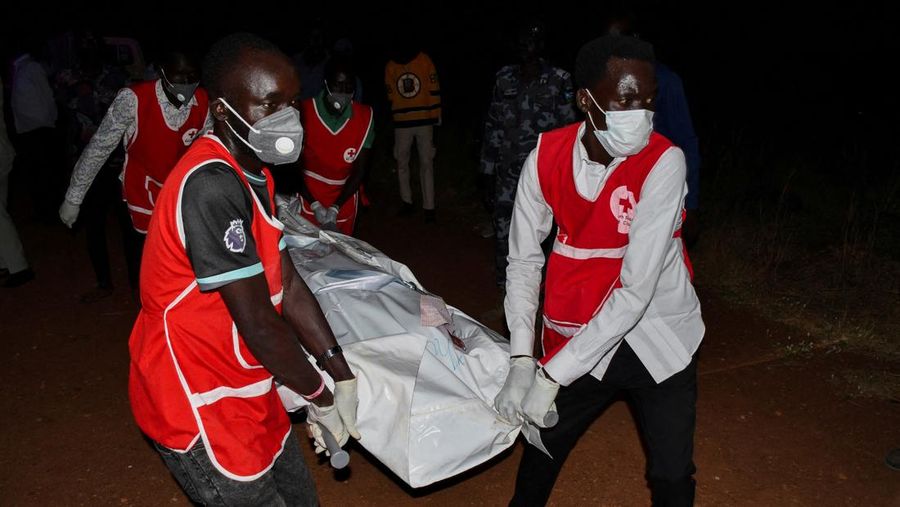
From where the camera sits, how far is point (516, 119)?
562 centimetres

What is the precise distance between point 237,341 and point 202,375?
128 millimetres

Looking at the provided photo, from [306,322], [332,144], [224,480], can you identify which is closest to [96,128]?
[332,144]

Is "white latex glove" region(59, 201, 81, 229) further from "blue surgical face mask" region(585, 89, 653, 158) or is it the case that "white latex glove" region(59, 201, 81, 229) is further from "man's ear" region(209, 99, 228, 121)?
"blue surgical face mask" region(585, 89, 653, 158)

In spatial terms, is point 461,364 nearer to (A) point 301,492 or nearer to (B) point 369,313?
(B) point 369,313

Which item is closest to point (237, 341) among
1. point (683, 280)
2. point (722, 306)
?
point (683, 280)

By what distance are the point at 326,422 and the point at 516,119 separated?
3.68 m

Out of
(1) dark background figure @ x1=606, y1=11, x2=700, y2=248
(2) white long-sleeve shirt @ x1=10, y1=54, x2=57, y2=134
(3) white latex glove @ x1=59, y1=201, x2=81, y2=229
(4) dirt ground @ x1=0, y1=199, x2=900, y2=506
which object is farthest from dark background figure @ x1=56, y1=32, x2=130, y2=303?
(1) dark background figure @ x1=606, y1=11, x2=700, y2=248

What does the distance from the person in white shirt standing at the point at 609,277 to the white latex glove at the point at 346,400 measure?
57cm

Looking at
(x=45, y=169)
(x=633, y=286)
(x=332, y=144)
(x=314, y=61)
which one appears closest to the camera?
(x=633, y=286)

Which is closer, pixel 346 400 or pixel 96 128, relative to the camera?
pixel 346 400

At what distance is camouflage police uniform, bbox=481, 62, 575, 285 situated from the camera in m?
5.52

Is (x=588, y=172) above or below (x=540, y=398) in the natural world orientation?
above

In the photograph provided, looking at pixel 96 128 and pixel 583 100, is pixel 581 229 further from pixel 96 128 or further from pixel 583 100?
pixel 96 128

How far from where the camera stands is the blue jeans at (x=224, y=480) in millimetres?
2154
